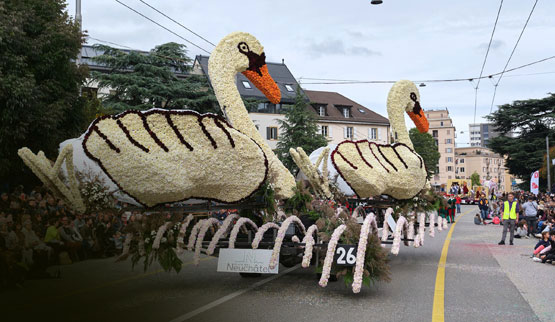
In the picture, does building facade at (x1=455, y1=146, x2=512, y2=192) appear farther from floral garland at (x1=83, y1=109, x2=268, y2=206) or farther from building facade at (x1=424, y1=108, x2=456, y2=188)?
floral garland at (x1=83, y1=109, x2=268, y2=206)

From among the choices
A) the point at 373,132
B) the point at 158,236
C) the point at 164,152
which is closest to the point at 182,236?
the point at 158,236

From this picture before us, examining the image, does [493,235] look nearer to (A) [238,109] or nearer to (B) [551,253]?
(B) [551,253]

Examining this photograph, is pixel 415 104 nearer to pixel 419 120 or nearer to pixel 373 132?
pixel 419 120

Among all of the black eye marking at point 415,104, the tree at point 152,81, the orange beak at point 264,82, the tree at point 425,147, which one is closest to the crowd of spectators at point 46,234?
the orange beak at point 264,82

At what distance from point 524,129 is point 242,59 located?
137 feet

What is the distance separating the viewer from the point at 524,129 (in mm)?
45844

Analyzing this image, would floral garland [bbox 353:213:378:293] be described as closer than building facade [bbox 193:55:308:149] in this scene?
Yes

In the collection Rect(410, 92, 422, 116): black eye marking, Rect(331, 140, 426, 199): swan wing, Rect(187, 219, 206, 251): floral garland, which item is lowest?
Rect(187, 219, 206, 251): floral garland

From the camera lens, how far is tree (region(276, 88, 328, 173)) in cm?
3739

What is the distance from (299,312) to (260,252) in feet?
3.79

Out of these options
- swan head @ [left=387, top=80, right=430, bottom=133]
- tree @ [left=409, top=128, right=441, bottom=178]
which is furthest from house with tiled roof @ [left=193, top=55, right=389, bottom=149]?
swan head @ [left=387, top=80, right=430, bottom=133]

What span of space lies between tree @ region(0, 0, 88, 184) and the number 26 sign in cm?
716

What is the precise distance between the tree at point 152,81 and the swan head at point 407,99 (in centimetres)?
1391

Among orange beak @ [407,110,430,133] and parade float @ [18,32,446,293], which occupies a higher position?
orange beak @ [407,110,430,133]
